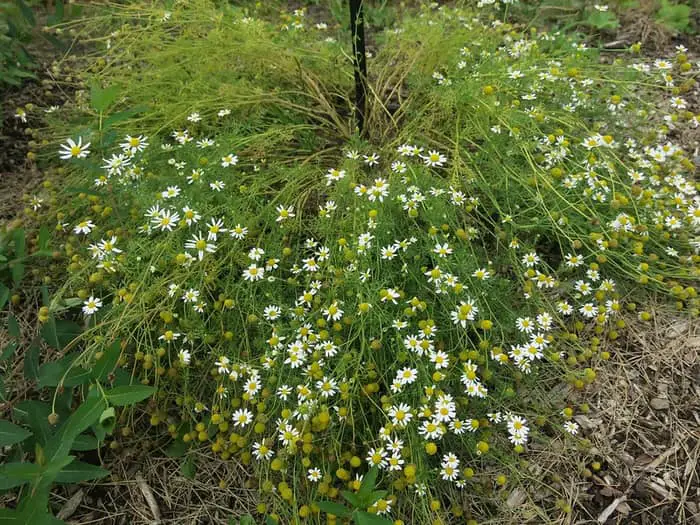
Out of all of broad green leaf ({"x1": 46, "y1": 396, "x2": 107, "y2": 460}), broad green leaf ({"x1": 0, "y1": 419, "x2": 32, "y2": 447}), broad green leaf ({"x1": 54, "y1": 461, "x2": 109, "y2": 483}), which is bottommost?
broad green leaf ({"x1": 54, "y1": 461, "x2": 109, "y2": 483})

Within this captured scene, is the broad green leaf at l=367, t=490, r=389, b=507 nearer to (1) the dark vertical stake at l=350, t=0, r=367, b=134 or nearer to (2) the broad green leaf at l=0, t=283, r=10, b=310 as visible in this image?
(2) the broad green leaf at l=0, t=283, r=10, b=310

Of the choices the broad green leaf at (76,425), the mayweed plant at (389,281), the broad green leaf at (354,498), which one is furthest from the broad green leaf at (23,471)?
the broad green leaf at (354,498)

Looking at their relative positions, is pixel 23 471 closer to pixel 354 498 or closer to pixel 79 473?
pixel 79 473

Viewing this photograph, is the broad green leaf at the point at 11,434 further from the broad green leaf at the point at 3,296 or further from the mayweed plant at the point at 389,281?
the broad green leaf at the point at 3,296

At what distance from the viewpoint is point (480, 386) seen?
1701 mm

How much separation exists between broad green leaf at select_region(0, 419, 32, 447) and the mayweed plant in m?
0.29

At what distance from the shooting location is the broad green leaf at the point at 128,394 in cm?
152

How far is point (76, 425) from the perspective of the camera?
1.48m

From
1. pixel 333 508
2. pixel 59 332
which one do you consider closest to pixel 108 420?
pixel 59 332

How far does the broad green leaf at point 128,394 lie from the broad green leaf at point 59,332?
416 millimetres

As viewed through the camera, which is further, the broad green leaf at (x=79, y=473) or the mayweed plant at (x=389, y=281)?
the mayweed plant at (x=389, y=281)

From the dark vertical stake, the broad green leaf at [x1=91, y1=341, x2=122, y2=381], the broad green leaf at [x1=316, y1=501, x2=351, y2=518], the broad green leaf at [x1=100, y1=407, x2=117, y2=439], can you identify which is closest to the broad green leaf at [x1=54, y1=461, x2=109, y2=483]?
the broad green leaf at [x1=100, y1=407, x2=117, y2=439]

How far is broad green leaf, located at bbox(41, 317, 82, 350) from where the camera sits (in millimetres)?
1827

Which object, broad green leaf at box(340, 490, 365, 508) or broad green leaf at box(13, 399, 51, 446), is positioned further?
broad green leaf at box(13, 399, 51, 446)
